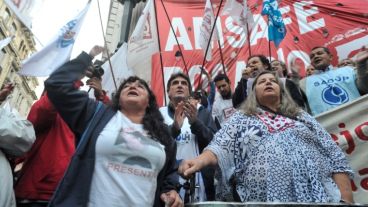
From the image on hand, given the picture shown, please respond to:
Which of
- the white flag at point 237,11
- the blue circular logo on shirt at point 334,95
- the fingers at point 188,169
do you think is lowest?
the fingers at point 188,169

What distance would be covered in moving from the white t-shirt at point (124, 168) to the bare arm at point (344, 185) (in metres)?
1.07

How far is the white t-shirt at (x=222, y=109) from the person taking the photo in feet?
13.6

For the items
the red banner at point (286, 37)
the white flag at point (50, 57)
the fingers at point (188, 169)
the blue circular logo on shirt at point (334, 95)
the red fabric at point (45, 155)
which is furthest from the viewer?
the red banner at point (286, 37)

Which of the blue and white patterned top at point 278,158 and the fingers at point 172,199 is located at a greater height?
the blue and white patterned top at point 278,158

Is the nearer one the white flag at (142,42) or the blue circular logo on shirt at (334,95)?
the blue circular logo on shirt at (334,95)

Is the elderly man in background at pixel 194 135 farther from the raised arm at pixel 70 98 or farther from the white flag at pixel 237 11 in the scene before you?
the white flag at pixel 237 11

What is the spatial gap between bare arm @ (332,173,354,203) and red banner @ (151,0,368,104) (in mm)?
4383

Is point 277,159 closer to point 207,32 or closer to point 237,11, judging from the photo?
point 207,32

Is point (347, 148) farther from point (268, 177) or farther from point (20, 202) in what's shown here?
point (20, 202)

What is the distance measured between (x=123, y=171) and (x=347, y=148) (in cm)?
219

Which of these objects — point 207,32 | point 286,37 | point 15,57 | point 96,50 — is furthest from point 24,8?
point 15,57

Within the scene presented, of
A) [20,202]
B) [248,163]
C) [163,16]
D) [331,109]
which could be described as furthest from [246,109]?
[163,16]

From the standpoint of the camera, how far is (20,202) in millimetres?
2156

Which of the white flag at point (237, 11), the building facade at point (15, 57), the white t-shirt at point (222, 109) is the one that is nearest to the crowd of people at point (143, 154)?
the white t-shirt at point (222, 109)
